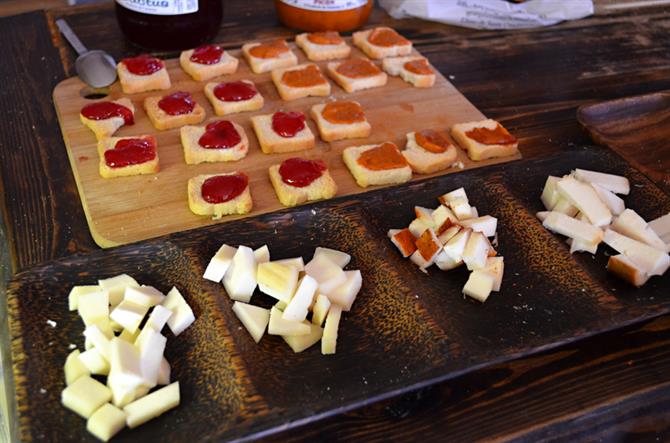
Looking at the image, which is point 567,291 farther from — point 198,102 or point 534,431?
point 198,102

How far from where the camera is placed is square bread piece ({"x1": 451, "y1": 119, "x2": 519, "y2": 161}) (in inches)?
68.2

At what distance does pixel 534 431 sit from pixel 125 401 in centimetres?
67

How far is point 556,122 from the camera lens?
1967 mm

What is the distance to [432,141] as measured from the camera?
1725mm

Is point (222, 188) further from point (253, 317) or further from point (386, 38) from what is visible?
point (386, 38)

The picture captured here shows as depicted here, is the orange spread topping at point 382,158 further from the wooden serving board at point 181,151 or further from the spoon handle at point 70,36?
the spoon handle at point 70,36

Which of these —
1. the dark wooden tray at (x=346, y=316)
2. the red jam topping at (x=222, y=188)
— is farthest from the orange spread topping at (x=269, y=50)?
the dark wooden tray at (x=346, y=316)

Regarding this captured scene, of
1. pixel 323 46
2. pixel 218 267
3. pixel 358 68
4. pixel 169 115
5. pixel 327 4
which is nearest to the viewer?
pixel 218 267

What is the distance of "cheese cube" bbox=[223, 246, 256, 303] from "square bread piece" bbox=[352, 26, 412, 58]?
1102 millimetres

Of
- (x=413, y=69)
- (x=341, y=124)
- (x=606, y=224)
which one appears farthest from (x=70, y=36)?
(x=606, y=224)

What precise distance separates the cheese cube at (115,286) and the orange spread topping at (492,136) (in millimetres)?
974

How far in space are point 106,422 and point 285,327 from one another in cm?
33

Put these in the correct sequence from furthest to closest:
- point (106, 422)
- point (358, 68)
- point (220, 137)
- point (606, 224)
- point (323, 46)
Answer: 1. point (323, 46)
2. point (358, 68)
3. point (220, 137)
4. point (606, 224)
5. point (106, 422)

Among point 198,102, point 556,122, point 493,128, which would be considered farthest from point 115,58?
point 556,122
